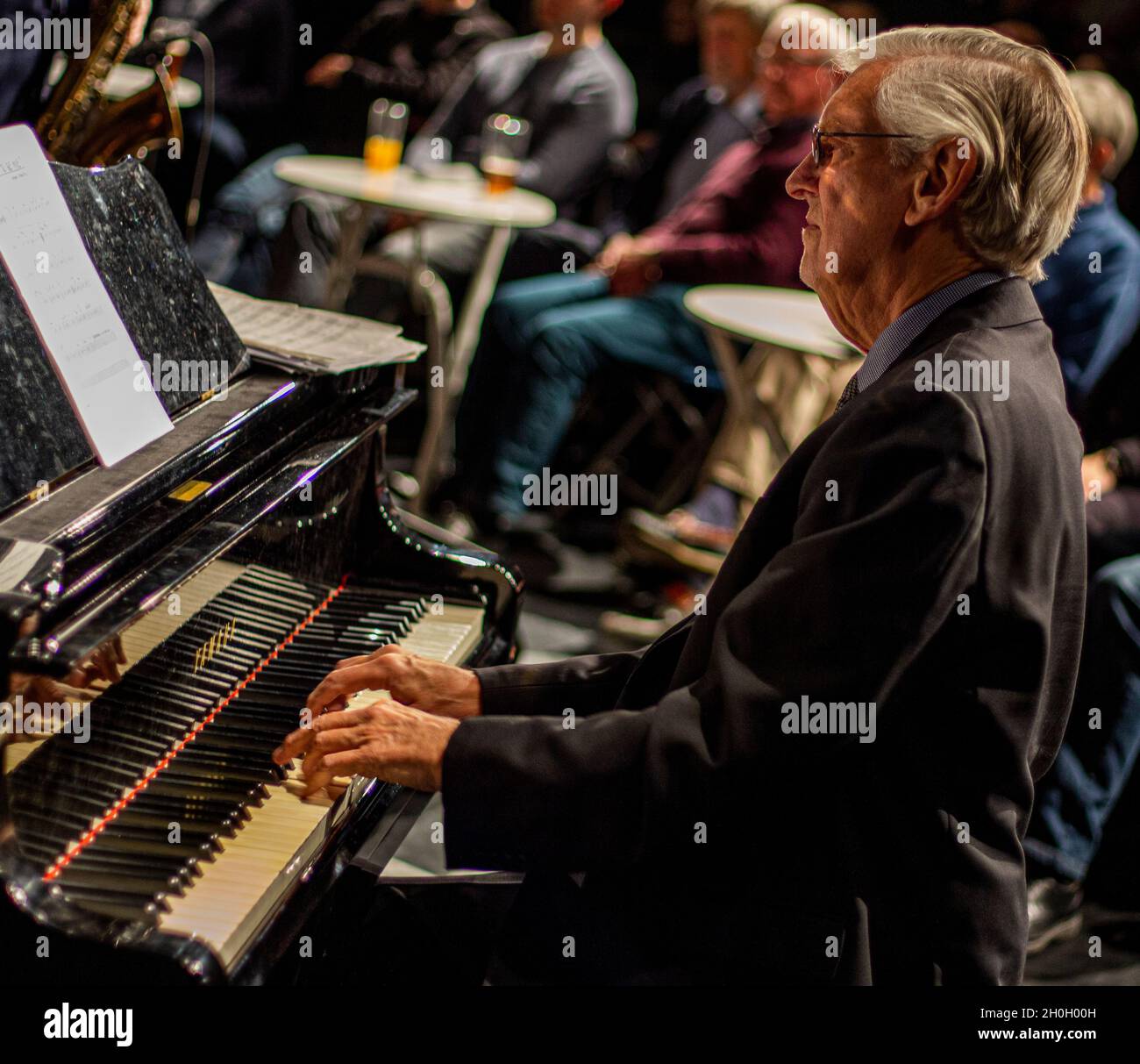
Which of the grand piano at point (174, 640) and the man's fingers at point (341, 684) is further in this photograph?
the man's fingers at point (341, 684)

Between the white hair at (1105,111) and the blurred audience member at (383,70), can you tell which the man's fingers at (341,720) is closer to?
the white hair at (1105,111)

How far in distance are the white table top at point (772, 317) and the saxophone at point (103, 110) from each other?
1.56m

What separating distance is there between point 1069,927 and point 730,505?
1.97 meters

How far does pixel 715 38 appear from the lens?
4.79m

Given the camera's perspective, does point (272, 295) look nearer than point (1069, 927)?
No

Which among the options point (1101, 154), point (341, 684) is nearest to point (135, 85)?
point (1101, 154)

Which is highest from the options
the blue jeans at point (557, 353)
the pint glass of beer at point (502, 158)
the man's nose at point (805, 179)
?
the man's nose at point (805, 179)

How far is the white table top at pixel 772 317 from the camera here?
3363mm

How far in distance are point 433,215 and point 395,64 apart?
6.08ft

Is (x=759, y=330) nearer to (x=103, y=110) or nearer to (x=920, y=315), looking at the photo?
(x=103, y=110)

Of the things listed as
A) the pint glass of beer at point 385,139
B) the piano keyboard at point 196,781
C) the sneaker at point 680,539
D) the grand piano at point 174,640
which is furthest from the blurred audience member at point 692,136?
the piano keyboard at point 196,781
